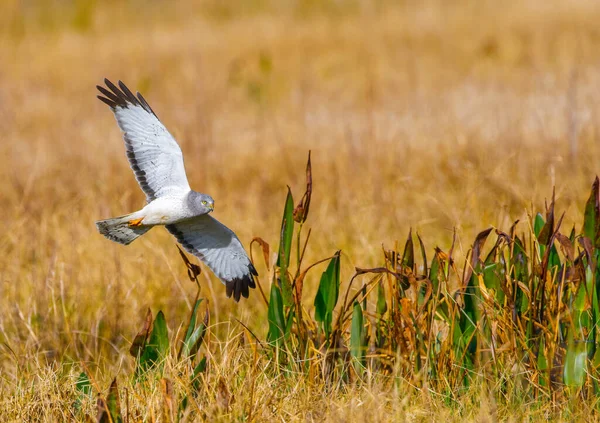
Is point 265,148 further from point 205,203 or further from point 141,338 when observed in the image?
point 205,203

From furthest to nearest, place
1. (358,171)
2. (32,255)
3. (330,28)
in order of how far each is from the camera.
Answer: (330,28) < (358,171) < (32,255)

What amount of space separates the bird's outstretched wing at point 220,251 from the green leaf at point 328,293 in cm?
24

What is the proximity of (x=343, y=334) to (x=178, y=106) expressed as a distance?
554cm

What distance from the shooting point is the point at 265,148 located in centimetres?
602

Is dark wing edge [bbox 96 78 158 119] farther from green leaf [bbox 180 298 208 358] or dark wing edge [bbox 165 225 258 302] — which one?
green leaf [bbox 180 298 208 358]

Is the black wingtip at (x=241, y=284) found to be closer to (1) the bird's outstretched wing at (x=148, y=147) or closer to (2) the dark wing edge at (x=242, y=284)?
(2) the dark wing edge at (x=242, y=284)

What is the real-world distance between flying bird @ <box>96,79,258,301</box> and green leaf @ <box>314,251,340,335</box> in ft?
0.90

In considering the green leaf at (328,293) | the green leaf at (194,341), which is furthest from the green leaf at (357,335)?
the green leaf at (194,341)

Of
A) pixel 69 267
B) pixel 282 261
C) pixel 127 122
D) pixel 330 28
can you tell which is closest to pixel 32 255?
pixel 69 267

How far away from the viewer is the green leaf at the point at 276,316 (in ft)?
8.47

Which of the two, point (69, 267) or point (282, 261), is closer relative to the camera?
point (282, 261)

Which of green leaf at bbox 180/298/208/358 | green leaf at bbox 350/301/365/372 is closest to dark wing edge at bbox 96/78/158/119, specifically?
green leaf at bbox 180/298/208/358

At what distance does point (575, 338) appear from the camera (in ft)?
7.99

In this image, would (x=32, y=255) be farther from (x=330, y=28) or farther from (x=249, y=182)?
(x=330, y=28)
